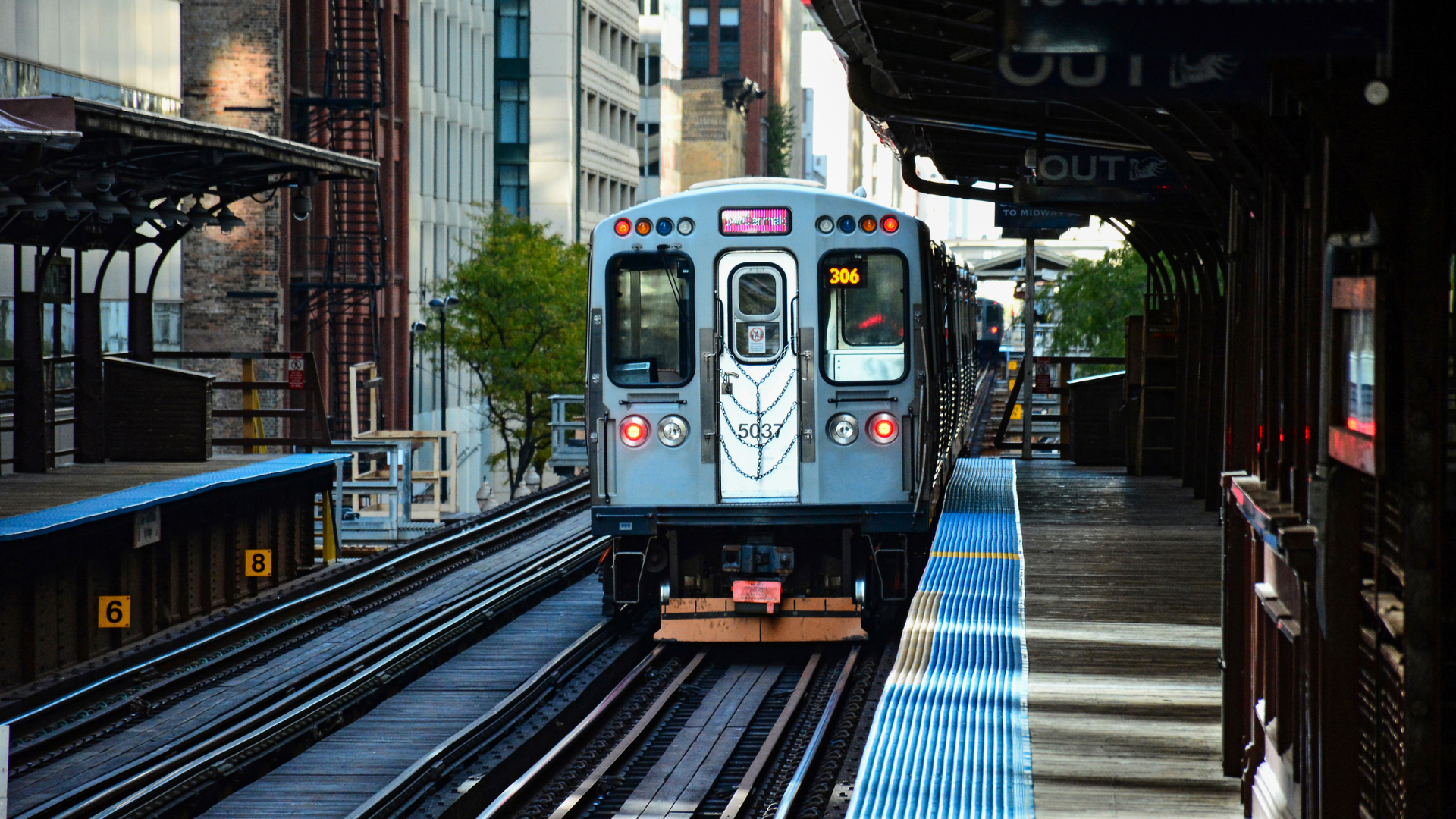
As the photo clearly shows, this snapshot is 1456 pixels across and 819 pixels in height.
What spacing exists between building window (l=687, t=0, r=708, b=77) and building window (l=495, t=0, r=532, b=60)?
44.9 metres

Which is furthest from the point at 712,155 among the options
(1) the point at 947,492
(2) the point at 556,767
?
(2) the point at 556,767

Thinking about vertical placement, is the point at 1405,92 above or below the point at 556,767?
above

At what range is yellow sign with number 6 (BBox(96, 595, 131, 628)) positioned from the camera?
1588 cm

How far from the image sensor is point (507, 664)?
1523 centimetres

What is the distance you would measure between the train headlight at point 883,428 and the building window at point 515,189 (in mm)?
51967

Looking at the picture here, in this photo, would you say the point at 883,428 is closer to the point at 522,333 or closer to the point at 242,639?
the point at 242,639

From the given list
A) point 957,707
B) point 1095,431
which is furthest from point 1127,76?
point 1095,431

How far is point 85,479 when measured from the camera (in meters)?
18.8

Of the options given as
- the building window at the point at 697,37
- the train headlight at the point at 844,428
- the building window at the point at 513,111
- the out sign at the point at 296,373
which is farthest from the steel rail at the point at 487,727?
the building window at the point at 697,37

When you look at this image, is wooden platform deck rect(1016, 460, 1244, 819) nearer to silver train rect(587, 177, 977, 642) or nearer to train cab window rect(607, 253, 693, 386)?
→ silver train rect(587, 177, 977, 642)

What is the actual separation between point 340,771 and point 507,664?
357 centimetres

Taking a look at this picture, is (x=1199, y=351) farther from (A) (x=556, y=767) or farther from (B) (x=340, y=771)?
(B) (x=340, y=771)

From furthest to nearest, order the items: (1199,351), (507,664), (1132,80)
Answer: (1199,351) < (507,664) < (1132,80)

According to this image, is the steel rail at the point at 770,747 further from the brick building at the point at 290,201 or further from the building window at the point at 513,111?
the building window at the point at 513,111
